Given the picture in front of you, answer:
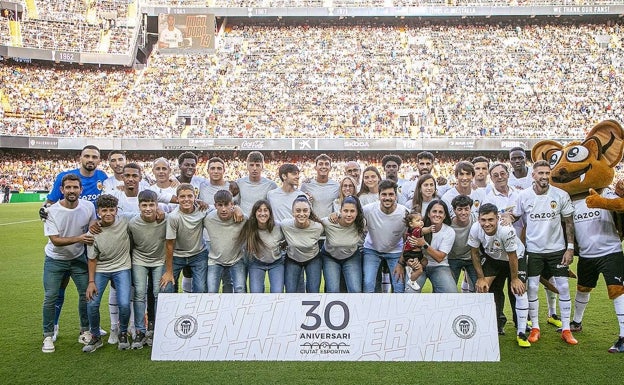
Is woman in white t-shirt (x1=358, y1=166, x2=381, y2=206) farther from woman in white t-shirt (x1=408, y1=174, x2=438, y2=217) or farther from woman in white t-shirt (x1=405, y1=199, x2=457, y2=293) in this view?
woman in white t-shirt (x1=405, y1=199, x2=457, y2=293)

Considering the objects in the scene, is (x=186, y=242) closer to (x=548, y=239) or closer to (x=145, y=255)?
(x=145, y=255)

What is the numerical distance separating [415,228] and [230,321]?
2152 mm

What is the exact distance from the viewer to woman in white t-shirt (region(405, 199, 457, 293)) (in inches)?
226

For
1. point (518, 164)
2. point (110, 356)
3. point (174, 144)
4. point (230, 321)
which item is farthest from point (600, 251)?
point (174, 144)

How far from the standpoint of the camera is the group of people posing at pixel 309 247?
5562 millimetres

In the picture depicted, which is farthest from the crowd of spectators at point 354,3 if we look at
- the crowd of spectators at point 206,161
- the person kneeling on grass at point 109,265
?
the person kneeling on grass at point 109,265

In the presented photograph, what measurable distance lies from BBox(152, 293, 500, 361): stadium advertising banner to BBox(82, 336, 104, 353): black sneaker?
2.95 ft

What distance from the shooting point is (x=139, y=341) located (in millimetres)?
5559

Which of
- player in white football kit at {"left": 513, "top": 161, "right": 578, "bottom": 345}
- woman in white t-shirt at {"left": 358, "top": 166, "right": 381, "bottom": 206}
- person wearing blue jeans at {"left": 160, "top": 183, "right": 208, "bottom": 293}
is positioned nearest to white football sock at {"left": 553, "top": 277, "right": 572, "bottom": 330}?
player in white football kit at {"left": 513, "top": 161, "right": 578, "bottom": 345}

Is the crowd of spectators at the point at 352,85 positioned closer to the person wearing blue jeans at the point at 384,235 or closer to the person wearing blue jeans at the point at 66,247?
the person wearing blue jeans at the point at 384,235

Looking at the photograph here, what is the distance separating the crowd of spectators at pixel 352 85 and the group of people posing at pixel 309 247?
28.0m

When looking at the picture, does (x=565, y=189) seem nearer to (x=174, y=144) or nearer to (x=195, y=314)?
(x=195, y=314)

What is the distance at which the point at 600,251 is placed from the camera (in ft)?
18.7

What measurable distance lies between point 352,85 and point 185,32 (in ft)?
45.0
